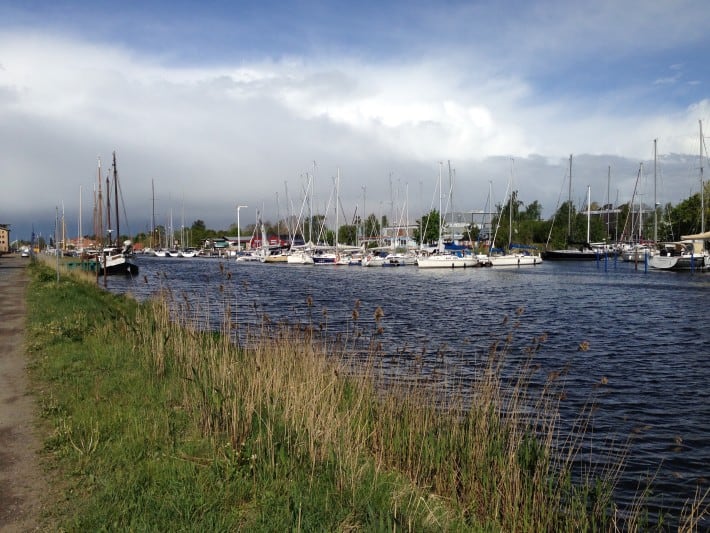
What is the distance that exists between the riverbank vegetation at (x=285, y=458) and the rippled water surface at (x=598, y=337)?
1.56 meters

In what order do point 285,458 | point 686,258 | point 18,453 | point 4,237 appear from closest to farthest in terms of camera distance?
1. point 285,458
2. point 18,453
3. point 686,258
4. point 4,237

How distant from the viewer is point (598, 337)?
78.9 ft

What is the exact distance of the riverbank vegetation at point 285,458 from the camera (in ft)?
19.8

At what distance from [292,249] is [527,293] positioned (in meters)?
75.4

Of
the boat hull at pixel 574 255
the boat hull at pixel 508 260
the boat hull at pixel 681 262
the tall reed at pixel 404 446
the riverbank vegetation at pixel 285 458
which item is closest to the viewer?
the riverbank vegetation at pixel 285 458

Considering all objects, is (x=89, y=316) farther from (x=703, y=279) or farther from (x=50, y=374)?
(x=703, y=279)

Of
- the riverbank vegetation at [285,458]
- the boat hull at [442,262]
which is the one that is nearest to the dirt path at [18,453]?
the riverbank vegetation at [285,458]

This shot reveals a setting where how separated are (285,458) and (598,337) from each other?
795 inches

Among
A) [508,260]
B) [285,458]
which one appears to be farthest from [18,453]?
[508,260]

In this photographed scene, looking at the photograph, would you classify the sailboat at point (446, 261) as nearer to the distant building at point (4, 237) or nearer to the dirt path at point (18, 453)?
the dirt path at point (18, 453)

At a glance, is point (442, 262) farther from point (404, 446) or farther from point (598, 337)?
point (404, 446)

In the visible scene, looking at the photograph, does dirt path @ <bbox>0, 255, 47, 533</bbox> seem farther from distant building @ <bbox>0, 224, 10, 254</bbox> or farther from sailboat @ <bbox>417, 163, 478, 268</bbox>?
distant building @ <bbox>0, 224, 10, 254</bbox>

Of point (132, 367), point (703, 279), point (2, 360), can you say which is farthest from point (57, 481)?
point (703, 279)

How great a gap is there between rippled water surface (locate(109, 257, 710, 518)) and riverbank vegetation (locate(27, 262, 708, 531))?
5.11 ft
